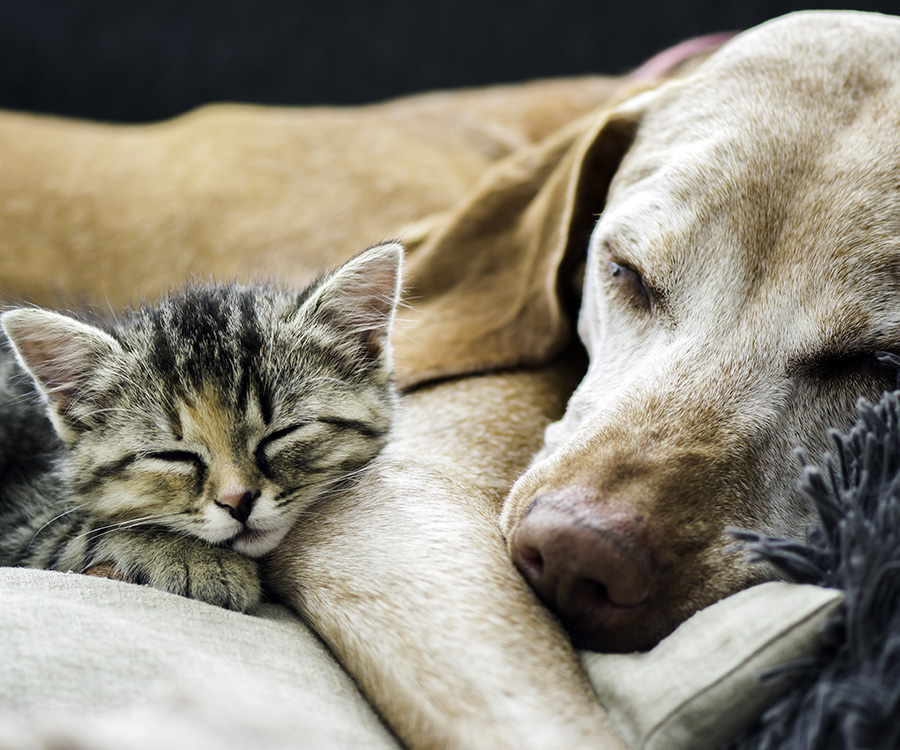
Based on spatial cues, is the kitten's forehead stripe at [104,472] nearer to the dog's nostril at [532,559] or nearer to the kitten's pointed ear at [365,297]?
the kitten's pointed ear at [365,297]

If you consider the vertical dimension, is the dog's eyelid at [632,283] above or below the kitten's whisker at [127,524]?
above

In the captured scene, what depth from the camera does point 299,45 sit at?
10.8 feet

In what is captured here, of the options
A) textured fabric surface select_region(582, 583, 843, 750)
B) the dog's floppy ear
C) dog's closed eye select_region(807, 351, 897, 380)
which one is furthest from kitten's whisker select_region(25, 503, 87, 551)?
dog's closed eye select_region(807, 351, 897, 380)

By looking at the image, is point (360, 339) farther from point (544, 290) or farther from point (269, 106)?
point (269, 106)


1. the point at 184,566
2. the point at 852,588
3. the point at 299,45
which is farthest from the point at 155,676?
the point at 299,45

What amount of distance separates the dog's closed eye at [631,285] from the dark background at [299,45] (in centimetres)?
190

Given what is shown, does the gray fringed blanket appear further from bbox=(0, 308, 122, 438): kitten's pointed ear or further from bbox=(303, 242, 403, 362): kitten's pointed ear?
bbox=(0, 308, 122, 438): kitten's pointed ear

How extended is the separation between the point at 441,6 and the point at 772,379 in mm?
2475

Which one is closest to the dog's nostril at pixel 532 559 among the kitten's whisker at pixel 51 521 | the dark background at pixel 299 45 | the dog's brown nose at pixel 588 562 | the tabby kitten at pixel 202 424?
the dog's brown nose at pixel 588 562

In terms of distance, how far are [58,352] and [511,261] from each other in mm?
1122

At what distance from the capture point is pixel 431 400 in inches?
71.7

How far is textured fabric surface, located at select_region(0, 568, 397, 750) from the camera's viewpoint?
2.92 feet

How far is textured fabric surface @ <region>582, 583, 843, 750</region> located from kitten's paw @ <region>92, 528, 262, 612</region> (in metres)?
0.63

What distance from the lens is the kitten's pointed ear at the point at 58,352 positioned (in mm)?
1438
